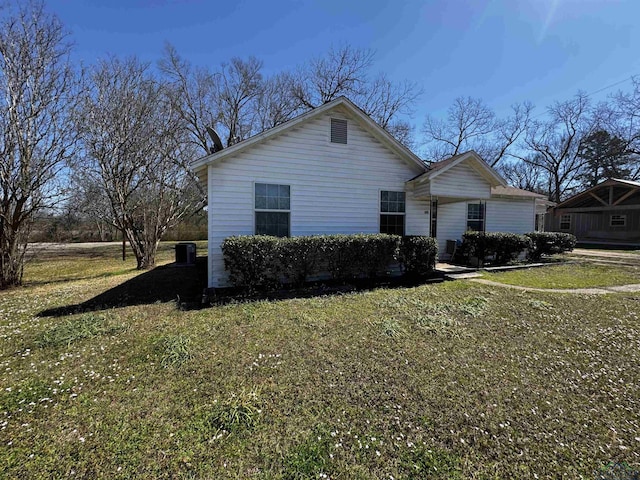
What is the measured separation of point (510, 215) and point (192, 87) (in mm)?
23371

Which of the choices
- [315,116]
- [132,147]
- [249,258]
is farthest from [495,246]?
[132,147]

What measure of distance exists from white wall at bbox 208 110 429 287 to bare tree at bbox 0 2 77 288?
5.40 m

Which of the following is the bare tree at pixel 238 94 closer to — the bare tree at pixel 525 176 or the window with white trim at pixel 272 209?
the window with white trim at pixel 272 209

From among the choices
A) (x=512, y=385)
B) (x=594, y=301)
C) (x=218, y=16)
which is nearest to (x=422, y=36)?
(x=218, y=16)

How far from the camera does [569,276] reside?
911 centimetres

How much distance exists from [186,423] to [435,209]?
11009 millimetres

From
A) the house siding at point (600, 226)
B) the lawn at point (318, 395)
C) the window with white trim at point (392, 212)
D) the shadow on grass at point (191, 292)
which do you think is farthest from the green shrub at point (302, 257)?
the house siding at point (600, 226)

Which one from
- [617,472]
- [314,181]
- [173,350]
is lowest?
[617,472]

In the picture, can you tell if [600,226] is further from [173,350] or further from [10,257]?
[10,257]

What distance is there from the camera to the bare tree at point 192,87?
2125cm

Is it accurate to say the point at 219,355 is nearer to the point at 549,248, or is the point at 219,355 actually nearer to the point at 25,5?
the point at 25,5

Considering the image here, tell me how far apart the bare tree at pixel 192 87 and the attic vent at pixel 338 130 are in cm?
1604

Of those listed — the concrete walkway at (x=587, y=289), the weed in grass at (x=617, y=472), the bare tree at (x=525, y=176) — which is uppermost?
the bare tree at (x=525, y=176)

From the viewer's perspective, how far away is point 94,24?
9344mm
